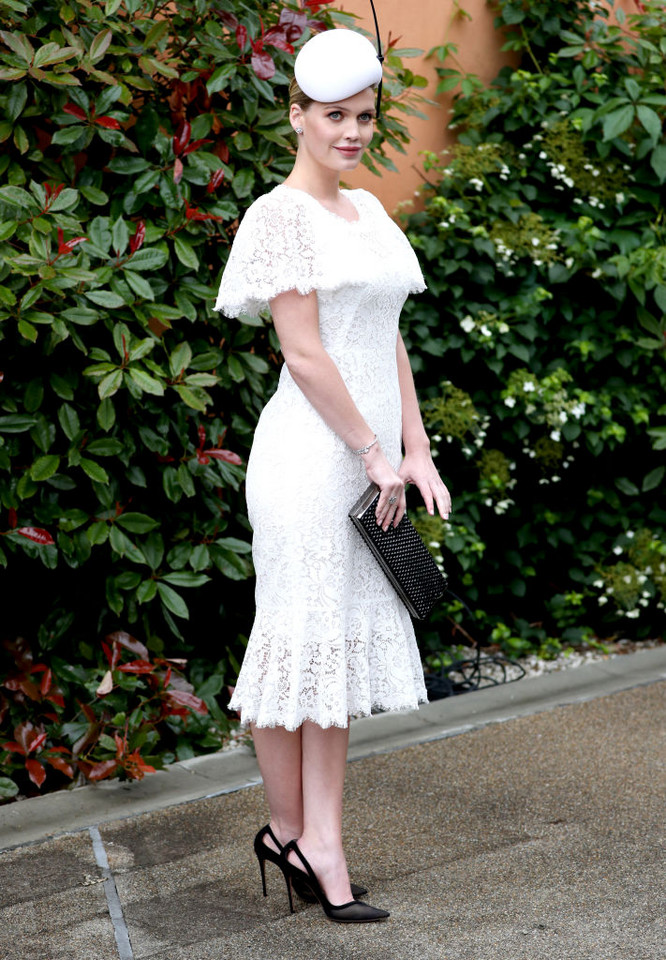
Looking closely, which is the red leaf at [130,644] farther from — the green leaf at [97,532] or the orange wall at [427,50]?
the orange wall at [427,50]

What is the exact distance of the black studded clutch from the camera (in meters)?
2.41

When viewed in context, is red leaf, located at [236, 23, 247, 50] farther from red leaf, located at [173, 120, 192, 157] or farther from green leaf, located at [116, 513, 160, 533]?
green leaf, located at [116, 513, 160, 533]

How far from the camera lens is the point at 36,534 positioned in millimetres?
3041

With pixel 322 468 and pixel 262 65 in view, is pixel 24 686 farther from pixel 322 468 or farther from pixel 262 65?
pixel 262 65

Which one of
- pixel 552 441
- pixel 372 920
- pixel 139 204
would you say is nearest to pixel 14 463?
pixel 139 204

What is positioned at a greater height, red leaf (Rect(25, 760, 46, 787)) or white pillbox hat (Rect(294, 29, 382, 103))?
white pillbox hat (Rect(294, 29, 382, 103))

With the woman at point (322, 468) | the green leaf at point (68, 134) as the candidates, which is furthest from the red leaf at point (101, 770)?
the green leaf at point (68, 134)

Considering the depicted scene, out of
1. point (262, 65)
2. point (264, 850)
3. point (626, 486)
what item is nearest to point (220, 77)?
point (262, 65)

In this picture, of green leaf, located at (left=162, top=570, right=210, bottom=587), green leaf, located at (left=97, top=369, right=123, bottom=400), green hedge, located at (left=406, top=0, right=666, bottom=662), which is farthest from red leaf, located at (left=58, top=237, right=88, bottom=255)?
green hedge, located at (left=406, top=0, right=666, bottom=662)

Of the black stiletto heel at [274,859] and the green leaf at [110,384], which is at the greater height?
the green leaf at [110,384]

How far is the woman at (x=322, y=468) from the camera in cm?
235

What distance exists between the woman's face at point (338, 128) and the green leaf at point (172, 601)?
51.6 inches

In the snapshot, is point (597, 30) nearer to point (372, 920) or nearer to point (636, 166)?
point (636, 166)

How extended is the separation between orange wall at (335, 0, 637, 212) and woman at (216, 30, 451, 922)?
182 cm
